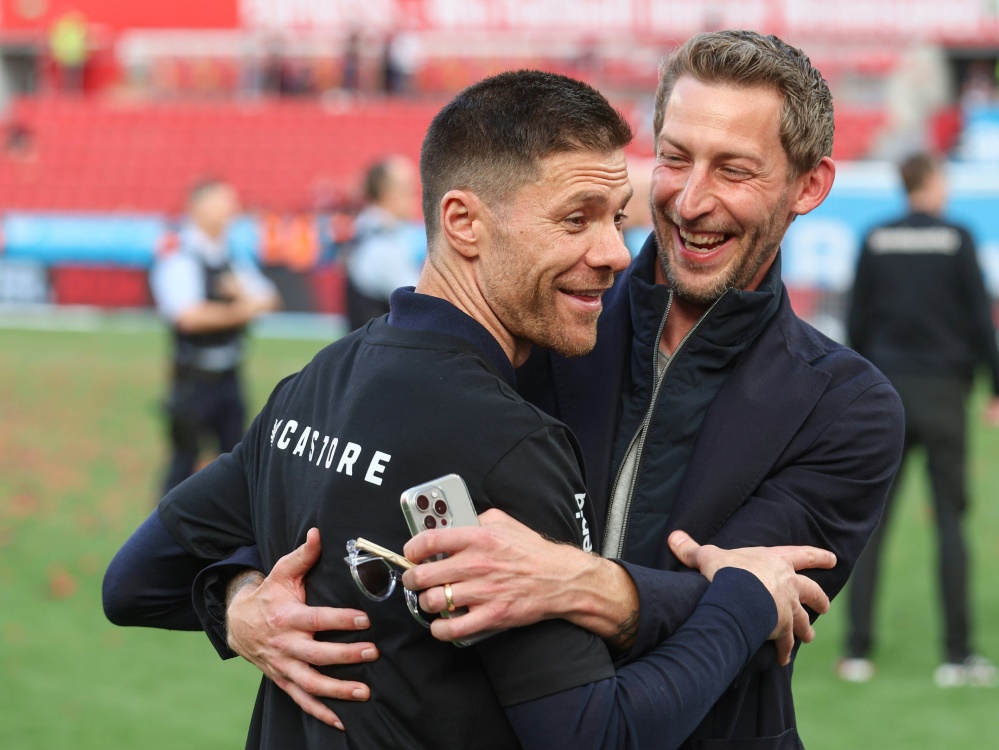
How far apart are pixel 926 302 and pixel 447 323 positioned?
206 inches

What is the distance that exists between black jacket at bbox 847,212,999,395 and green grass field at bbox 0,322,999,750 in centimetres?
144

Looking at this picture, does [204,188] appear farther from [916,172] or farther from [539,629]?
[539,629]

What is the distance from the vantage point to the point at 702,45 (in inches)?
102

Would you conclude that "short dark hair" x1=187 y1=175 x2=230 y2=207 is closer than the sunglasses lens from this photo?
No

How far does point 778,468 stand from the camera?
7.79ft

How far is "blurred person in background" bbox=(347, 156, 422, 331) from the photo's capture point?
7414 mm

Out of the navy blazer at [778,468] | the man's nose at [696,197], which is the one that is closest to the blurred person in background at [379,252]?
the man's nose at [696,197]

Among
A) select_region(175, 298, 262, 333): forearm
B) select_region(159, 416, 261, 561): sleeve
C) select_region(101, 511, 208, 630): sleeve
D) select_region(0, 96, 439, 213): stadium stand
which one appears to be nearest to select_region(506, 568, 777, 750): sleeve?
select_region(159, 416, 261, 561): sleeve

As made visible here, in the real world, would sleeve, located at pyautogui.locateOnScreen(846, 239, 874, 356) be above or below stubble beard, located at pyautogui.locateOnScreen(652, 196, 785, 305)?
below

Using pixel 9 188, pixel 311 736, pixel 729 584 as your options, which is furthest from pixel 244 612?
pixel 9 188

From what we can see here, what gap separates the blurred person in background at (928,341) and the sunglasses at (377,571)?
480 cm

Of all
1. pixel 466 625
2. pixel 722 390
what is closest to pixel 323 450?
pixel 466 625

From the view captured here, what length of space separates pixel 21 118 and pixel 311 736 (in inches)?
1198

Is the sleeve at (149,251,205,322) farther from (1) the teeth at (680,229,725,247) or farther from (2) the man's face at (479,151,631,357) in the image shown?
(2) the man's face at (479,151,631,357)
